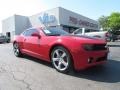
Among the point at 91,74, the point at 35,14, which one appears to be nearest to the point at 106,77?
the point at 91,74

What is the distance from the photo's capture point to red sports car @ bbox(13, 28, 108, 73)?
14.3 feet

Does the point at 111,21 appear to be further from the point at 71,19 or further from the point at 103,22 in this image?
the point at 71,19

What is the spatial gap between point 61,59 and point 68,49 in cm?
46

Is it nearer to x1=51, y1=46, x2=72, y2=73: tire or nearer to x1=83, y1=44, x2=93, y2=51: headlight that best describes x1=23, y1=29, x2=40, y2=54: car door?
x1=51, y1=46, x2=72, y2=73: tire

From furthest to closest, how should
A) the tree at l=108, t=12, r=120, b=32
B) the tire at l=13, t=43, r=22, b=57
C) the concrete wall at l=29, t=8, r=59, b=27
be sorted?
the tree at l=108, t=12, r=120, b=32 < the concrete wall at l=29, t=8, r=59, b=27 < the tire at l=13, t=43, r=22, b=57

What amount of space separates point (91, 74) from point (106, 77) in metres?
0.44

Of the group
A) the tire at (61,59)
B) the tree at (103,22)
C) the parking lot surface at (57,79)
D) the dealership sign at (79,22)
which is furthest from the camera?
the tree at (103,22)

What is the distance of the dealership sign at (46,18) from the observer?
27109 millimetres

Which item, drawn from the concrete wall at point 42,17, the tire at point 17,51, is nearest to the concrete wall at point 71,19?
the concrete wall at point 42,17

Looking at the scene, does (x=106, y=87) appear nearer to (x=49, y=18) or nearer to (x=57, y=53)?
(x=57, y=53)

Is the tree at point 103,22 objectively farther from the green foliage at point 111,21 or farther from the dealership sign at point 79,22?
the dealership sign at point 79,22

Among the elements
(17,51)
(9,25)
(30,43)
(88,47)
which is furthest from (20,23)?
(88,47)

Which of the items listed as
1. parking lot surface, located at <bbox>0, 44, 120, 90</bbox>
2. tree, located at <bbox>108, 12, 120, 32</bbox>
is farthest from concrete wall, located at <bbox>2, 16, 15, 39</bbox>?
tree, located at <bbox>108, 12, 120, 32</bbox>

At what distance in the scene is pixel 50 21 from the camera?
2752 centimetres
